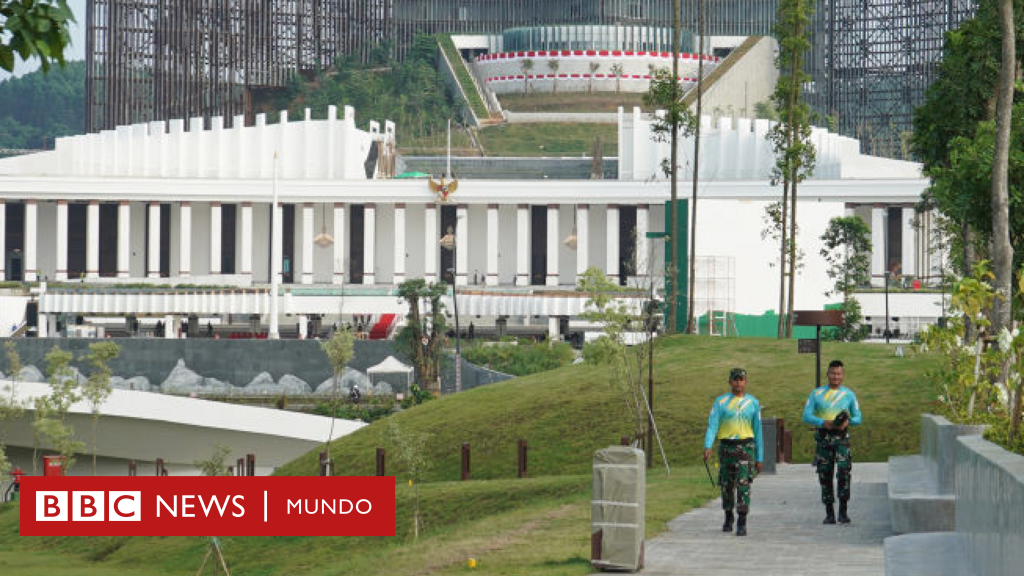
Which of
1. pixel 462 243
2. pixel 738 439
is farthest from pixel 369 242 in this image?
pixel 738 439

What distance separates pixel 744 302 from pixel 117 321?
60.9 metres

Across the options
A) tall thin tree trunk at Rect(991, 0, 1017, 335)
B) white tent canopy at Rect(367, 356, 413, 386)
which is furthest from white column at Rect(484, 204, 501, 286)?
tall thin tree trunk at Rect(991, 0, 1017, 335)

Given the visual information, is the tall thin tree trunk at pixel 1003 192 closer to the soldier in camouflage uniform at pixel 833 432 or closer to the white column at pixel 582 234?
the soldier in camouflage uniform at pixel 833 432

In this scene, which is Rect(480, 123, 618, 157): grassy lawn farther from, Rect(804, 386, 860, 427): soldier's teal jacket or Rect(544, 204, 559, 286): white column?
Rect(804, 386, 860, 427): soldier's teal jacket

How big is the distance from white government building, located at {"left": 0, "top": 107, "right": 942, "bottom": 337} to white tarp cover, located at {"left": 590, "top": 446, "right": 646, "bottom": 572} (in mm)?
92000

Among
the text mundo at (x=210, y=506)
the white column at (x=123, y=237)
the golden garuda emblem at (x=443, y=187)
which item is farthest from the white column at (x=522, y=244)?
the text mundo at (x=210, y=506)

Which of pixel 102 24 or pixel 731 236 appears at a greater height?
pixel 102 24

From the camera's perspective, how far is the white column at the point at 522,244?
134 metres

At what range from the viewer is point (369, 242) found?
133 metres

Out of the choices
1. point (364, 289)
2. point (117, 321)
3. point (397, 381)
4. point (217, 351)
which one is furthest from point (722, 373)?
point (117, 321)

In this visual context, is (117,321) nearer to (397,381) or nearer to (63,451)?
(397,381)

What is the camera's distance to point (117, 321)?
122 m

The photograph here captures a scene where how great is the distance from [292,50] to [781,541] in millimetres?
157868

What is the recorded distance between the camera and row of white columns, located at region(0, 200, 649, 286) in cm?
13100
